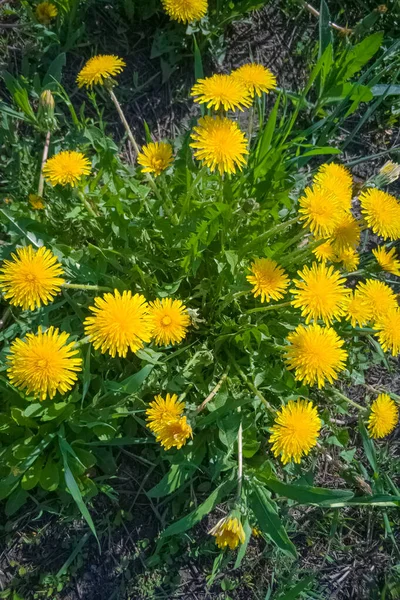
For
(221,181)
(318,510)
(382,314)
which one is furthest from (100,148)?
(318,510)

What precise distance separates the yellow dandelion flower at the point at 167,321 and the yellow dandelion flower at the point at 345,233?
0.48 meters

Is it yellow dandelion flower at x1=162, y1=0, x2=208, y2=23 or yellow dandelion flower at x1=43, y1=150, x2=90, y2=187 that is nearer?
yellow dandelion flower at x1=43, y1=150, x2=90, y2=187

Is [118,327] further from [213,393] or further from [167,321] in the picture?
[213,393]

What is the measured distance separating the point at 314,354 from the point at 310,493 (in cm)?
42

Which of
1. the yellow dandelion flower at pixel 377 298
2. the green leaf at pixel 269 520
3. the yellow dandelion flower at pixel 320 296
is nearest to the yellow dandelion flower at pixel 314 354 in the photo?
the yellow dandelion flower at pixel 320 296

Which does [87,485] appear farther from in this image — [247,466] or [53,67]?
[53,67]

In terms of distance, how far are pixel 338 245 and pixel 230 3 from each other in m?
1.24

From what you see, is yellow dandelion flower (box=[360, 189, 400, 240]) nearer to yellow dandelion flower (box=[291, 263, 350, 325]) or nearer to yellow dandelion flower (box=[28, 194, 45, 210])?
yellow dandelion flower (box=[291, 263, 350, 325])

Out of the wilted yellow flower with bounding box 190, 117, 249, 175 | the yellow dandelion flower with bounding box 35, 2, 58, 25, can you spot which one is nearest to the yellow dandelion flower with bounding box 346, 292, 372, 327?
the wilted yellow flower with bounding box 190, 117, 249, 175

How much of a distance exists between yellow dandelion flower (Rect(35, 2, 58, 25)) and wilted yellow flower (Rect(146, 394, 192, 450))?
152 centimetres

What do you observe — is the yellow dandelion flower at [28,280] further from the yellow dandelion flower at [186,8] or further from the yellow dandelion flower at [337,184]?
the yellow dandelion flower at [186,8]

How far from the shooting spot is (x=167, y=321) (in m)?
1.47

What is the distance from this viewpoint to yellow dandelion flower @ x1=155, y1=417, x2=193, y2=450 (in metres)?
1.47

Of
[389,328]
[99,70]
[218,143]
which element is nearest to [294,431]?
[389,328]
